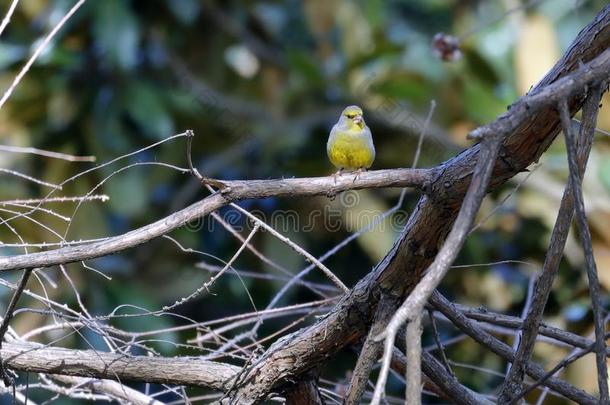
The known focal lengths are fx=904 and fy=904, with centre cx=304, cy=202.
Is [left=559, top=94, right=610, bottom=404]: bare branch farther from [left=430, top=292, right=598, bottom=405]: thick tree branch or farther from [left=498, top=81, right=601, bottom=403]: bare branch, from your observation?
[left=430, top=292, right=598, bottom=405]: thick tree branch

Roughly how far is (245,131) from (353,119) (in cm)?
382

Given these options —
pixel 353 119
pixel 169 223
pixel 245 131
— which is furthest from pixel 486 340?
pixel 245 131

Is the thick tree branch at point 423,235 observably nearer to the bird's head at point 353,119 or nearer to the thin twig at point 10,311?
the thin twig at point 10,311

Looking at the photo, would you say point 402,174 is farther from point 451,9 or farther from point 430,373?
point 451,9

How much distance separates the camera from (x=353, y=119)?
13.1 ft

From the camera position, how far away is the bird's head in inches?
156

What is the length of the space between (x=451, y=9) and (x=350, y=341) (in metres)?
7.32

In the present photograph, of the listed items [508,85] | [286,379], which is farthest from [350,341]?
[508,85]

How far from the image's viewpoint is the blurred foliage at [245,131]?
695 cm

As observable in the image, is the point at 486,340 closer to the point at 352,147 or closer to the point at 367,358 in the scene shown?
the point at 367,358

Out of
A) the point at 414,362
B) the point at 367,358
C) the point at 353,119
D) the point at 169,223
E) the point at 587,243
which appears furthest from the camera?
the point at 353,119

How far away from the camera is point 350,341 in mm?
2650

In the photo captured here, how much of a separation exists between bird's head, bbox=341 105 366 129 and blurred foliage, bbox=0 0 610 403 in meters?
2.30

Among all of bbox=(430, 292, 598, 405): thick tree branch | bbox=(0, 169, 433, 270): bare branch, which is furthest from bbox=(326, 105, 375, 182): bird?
bbox=(0, 169, 433, 270): bare branch
